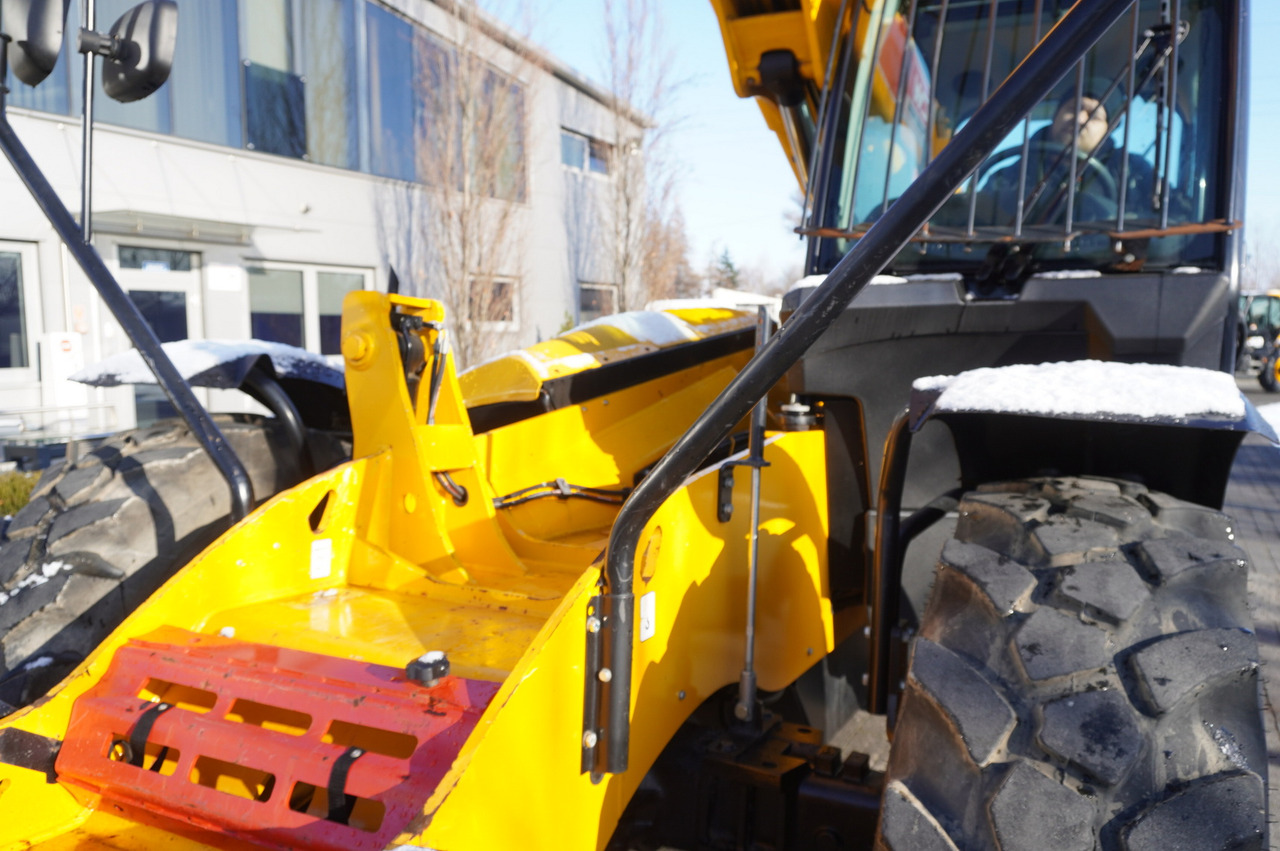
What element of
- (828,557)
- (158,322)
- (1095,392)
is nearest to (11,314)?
(158,322)

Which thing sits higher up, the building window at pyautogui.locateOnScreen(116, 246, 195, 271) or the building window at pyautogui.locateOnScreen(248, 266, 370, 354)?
the building window at pyautogui.locateOnScreen(116, 246, 195, 271)

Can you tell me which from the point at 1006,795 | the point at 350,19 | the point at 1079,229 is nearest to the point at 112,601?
the point at 1006,795

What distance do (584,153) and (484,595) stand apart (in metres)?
18.3

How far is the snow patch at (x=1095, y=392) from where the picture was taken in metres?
1.75

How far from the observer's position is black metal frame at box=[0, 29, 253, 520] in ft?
8.25

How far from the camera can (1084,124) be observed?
2.69 m

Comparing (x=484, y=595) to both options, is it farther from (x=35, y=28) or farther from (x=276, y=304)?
(x=276, y=304)

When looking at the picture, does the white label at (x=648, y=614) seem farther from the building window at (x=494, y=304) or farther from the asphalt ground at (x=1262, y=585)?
the building window at (x=494, y=304)

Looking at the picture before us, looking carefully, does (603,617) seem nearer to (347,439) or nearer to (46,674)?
(46,674)

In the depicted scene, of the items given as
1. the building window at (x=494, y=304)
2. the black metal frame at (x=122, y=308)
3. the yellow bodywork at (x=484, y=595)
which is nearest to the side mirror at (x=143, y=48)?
the black metal frame at (x=122, y=308)

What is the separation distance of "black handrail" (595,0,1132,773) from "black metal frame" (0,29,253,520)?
3.96 feet

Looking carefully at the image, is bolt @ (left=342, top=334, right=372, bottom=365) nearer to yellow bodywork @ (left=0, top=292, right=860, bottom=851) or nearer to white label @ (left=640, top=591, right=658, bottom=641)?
yellow bodywork @ (left=0, top=292, right=860, bottom=851)

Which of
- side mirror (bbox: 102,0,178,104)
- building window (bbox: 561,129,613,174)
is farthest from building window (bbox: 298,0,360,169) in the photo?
side mirror (bbox: 102,0,178,104)

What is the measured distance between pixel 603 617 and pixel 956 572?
66 centimetres
